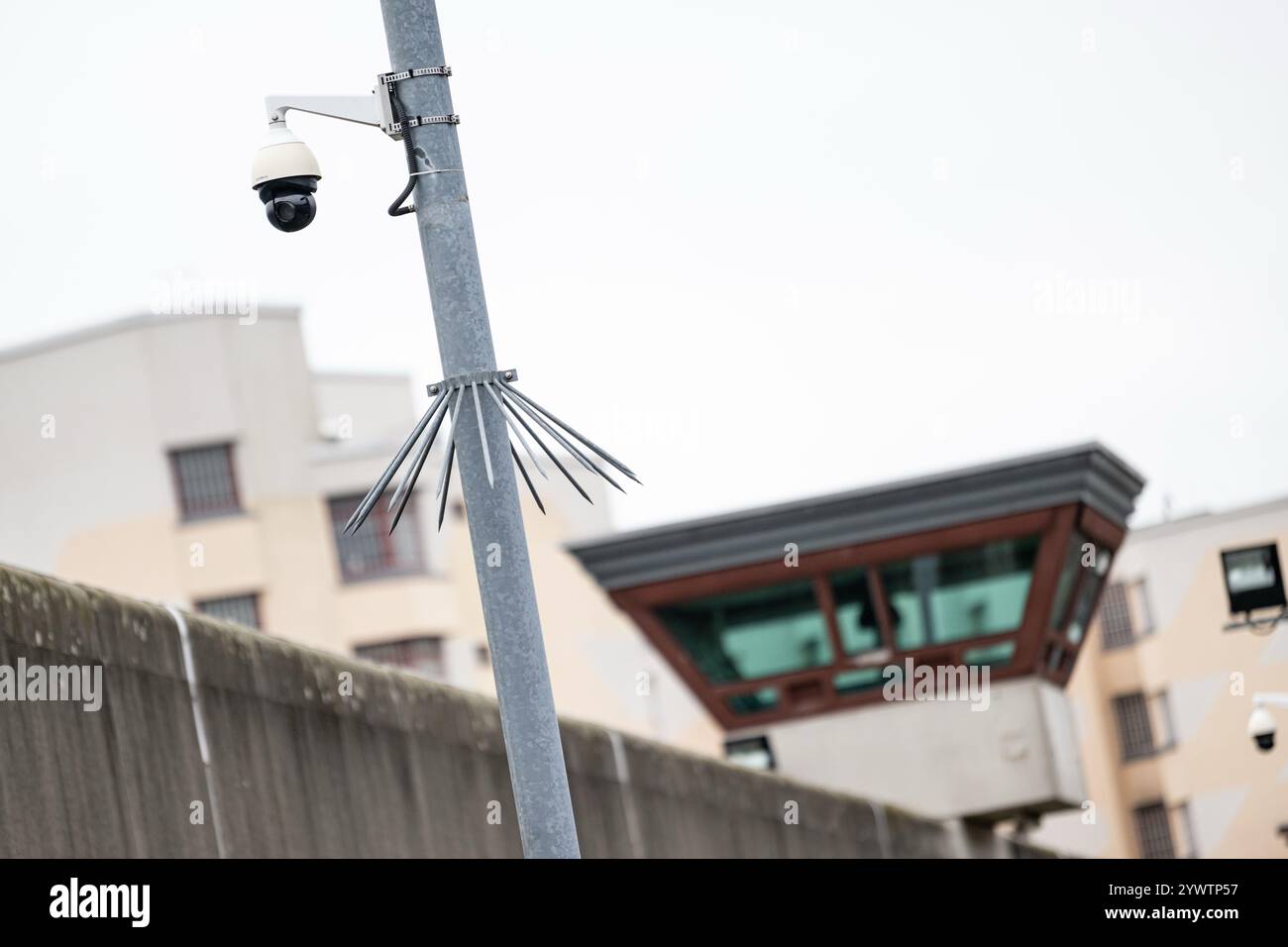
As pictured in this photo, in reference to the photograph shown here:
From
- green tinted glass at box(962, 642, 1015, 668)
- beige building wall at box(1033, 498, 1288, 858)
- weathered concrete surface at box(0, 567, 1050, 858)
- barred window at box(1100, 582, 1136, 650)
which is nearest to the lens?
weathered concrete surface at box(0, 567, 1050, 858)

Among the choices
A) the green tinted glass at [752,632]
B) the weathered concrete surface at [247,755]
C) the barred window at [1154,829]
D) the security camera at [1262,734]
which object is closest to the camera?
the weathered concrete surface at [247,755]

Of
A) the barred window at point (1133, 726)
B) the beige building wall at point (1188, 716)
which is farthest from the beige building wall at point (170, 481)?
the barred window at point (1133, 726)

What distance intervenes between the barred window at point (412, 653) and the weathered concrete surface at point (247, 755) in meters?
43.1

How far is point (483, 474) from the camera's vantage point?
282 inches

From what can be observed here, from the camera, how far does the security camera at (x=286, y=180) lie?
7.30 meters

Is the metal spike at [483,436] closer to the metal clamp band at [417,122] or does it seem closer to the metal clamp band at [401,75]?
the metal clamp band at [417,122]

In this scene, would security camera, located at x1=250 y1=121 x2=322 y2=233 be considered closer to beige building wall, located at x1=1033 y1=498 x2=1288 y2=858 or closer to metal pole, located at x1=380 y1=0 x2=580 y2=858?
metal pole, located at x1=380 y1=0 x2=580 y2=858

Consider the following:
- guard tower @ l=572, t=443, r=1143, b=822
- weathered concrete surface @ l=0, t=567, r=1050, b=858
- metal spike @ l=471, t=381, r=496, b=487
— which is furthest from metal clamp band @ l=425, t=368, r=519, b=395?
guard tower @ l=572, t=443, r=1143, b=822

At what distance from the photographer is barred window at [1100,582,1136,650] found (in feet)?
235

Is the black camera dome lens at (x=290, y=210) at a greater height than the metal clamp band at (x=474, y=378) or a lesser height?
greater

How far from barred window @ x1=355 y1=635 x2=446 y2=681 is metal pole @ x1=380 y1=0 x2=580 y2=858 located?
51124 mm

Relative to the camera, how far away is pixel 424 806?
11953 millimetres

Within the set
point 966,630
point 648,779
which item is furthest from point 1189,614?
point 648,779
